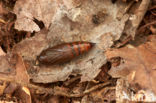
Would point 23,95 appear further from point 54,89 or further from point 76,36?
point 76,36

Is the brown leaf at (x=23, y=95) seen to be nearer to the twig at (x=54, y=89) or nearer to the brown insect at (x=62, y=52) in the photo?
the twig at (x=54, y=89)

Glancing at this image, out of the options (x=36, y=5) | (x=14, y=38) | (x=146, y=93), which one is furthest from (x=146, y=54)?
(x=14, y=38)

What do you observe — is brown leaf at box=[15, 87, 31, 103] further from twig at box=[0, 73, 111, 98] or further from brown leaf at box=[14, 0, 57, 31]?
brown leaf at box=[14, 0, 57, 31]

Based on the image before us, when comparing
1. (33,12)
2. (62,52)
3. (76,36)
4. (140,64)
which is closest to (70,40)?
(76,36)

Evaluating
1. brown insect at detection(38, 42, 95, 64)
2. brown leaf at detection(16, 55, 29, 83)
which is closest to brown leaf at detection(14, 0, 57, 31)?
brown insect at detection(38, 42, 95, 64)

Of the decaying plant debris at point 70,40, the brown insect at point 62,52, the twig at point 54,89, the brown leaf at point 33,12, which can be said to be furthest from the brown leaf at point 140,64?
the brown leaf at point 33,12
